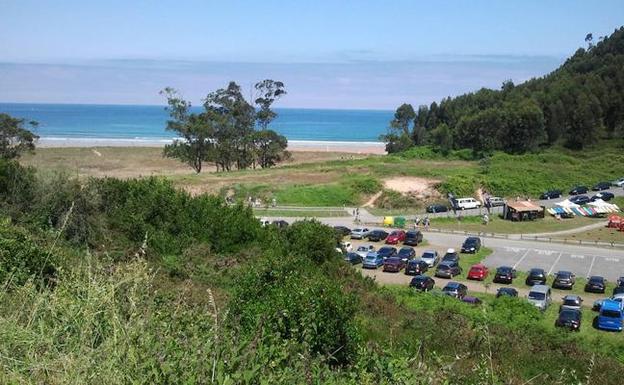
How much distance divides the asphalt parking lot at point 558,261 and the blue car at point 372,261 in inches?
Result: 234

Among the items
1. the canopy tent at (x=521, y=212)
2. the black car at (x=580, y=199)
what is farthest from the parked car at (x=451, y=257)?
the black car at (x=580, y=199)

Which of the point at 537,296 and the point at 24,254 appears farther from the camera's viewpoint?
the point at 537,296

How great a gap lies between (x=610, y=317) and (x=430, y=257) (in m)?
11.5

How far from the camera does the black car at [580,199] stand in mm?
50566

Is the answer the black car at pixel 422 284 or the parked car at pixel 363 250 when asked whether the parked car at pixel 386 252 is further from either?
the black car at pixel 422 284

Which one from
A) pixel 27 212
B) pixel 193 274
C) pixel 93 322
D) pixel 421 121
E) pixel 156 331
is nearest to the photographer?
pixel 93 322

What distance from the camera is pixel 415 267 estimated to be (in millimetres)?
30062

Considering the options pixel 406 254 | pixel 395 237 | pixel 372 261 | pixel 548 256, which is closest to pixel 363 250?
pixel 406 254

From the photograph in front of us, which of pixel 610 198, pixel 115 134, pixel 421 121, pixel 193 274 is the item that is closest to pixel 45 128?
pixel 115 134

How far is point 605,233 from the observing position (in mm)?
41125

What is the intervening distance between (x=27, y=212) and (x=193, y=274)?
7451 mm

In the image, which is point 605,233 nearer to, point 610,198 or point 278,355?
point 610,198

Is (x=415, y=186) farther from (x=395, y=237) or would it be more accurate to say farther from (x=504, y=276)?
(x=504, y=276)

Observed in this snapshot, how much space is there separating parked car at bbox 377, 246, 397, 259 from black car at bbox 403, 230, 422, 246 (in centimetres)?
263
